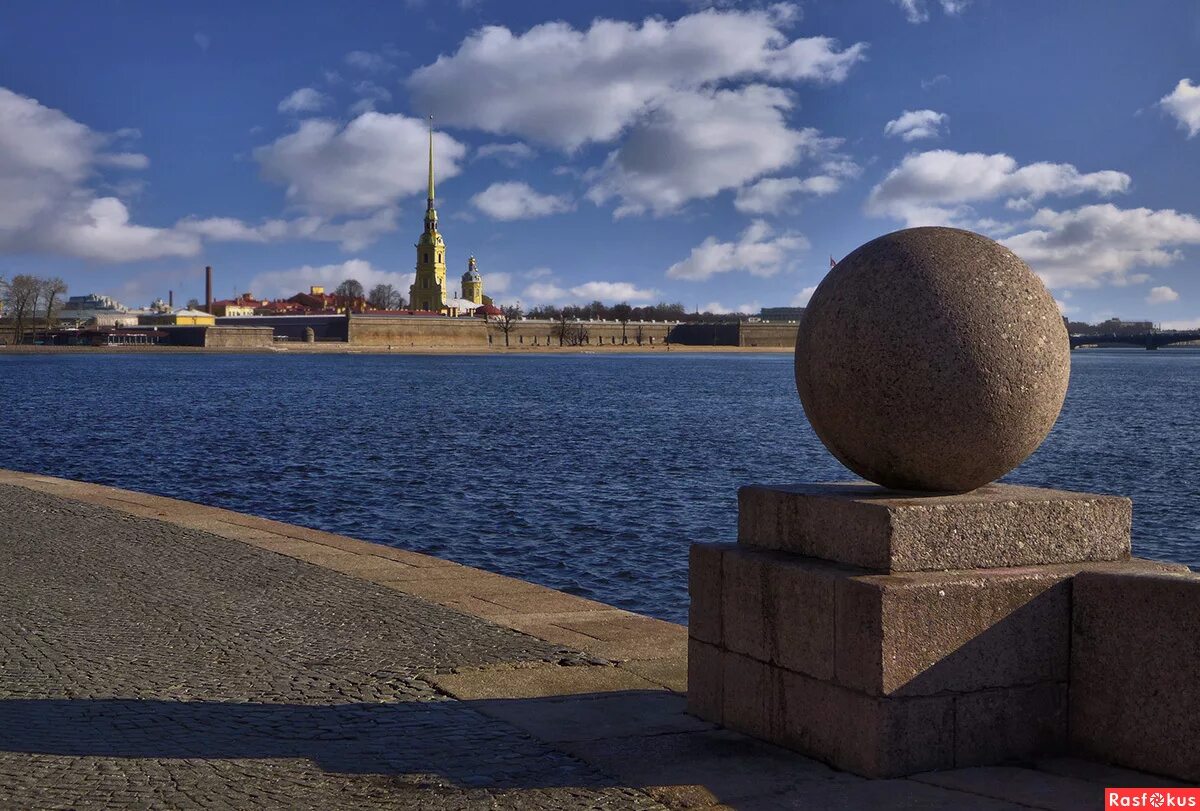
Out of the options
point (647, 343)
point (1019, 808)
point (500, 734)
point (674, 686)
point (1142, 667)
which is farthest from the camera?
point (647, 343)

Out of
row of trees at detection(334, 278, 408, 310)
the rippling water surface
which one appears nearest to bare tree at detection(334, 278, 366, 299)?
row of trees at detection(334, 278, 408, 310)

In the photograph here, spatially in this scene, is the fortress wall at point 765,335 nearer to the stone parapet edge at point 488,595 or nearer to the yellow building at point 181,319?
the yellow building at point 181,319

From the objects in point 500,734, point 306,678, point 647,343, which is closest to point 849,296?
point 500,734

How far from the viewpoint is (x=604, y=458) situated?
2145cm

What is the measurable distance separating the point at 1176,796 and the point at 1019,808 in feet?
1.48

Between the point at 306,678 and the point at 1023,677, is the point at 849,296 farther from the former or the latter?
the point at 306,678

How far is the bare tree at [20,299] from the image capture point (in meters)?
102

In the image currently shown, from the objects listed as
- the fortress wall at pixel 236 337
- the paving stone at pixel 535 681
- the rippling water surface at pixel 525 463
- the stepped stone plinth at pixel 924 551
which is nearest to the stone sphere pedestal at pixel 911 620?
the stepped stone plinth at pixel 924 551

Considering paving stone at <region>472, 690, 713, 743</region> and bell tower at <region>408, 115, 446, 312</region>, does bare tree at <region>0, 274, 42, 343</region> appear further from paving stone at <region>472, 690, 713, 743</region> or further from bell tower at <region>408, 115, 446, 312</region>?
paving stone at <region>472, 690, 713, 743</region>

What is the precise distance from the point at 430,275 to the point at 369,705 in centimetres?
12453

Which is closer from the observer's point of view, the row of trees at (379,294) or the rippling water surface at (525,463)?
the rippling water surface at (525,463)

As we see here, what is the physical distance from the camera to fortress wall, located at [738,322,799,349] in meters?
132

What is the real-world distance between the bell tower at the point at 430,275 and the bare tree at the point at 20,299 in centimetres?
3624

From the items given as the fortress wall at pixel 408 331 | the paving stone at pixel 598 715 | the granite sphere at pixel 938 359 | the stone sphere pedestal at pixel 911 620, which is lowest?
the paving stone at pixel 598 715
